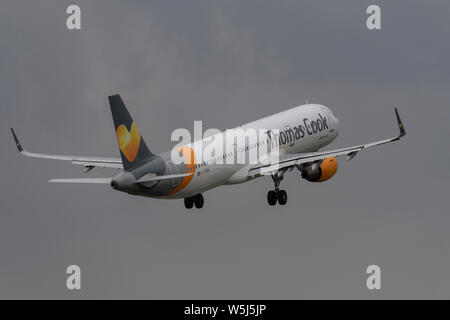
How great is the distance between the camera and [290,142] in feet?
296

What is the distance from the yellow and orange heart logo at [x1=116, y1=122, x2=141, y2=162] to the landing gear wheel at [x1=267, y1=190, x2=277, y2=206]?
14.4 m

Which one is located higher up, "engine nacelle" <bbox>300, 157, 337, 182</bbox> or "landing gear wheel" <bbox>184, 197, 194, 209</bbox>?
"engine nacelle" <bbox>300, 157, 337, 182</bbox>

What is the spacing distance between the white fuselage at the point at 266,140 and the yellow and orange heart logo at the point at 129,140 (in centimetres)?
545

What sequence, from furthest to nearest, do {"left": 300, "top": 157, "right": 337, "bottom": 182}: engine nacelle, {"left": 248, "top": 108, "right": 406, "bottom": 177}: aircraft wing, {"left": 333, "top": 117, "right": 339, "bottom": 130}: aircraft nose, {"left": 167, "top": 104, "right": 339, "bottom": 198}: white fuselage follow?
{"left": 333, "top": 117, "right": 339, "bottom": 130}: aircraft nose, {"left": 300, "top": 157, "right": 337, "bottom": 182}: engine nacelle, {"left": 248, "top": 108, "right": 406, "bottom": 177}: aircraft wing, {"left": 167, "top": 104, "right": 339, "bottom": 198}: white fuselage

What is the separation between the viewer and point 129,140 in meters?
75.6

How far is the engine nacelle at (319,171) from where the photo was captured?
8756 centimetres

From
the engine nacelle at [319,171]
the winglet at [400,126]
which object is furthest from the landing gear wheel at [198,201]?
the winglet at [400,126]

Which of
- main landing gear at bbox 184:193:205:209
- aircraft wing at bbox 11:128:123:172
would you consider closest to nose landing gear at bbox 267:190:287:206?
main landing gear at bbox 184:193:205:209

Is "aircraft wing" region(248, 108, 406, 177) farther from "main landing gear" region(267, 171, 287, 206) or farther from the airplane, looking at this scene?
"main landing gear" region(267, 171, 287, 206)

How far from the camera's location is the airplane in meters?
75.7

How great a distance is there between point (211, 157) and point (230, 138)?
318cm

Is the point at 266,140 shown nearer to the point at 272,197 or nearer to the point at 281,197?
the point at 272,197

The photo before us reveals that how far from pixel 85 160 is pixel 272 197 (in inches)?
521

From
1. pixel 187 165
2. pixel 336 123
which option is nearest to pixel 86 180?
pixel 187 165
